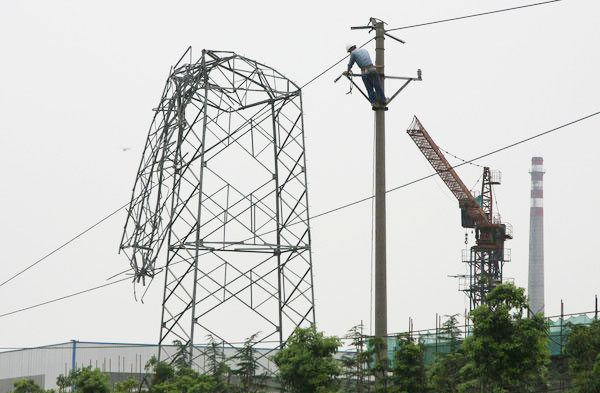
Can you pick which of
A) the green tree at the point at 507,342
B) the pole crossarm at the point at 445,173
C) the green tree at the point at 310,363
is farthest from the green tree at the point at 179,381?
the pole crossarm at the point at 445,173

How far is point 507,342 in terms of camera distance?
2034 cm

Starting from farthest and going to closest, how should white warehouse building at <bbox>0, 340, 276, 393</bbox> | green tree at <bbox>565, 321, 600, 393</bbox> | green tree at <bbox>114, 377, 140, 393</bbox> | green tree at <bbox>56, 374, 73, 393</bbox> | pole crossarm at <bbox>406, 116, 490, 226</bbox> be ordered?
pole crossarm at <bbox>406, 116, 490, 226</bbox>
white warehouse building at <bbox>0, 340, 276, 393</bbox>
green tree at <bbox>56, 374, 73, 393</bbox>
green tree at <bbox>114, 377, 140, 393</bbox>
green tree at <bbox>565, 321, 600, 393</bbox>

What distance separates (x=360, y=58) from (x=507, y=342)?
7.65m

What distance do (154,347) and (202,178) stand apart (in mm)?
12675

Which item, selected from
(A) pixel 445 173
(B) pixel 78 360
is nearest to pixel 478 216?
(A) pixel 445 173

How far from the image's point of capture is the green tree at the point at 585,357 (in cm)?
1933

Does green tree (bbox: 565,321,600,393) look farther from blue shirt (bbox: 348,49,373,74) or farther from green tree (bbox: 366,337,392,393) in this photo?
blue shirt (bbox: 348,49,373,74)

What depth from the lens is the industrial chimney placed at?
107250 millimetres

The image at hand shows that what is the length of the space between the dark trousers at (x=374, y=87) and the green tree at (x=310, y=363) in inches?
258

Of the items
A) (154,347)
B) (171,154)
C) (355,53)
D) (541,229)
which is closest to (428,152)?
(541,229)

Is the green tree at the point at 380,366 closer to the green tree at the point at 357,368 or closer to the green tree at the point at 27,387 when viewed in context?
A: the green tree at the point at 357,368

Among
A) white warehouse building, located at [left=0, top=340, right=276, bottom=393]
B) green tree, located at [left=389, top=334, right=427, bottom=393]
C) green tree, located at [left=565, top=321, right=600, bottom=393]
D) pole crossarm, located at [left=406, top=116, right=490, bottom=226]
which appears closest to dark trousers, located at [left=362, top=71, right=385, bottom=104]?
green tree, located at [left=389, top=334, right=427, bottom=393]

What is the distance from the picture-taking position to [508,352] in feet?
66.9

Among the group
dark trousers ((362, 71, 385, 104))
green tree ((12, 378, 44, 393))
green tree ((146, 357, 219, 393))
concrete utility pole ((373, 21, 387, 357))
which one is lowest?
green tree ((12, 378, 44, 393))
